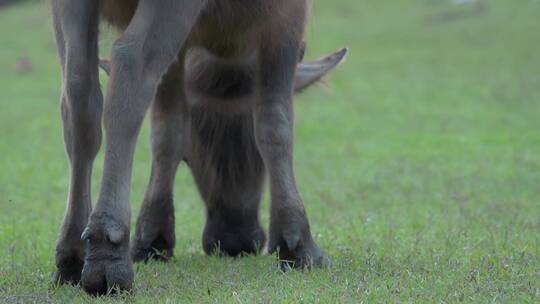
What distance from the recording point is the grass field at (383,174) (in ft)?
16.0

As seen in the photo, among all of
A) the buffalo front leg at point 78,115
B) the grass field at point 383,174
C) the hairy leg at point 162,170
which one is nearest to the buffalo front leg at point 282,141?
the grass field at point 383,174

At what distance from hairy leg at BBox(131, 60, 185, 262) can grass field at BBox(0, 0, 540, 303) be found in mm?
190

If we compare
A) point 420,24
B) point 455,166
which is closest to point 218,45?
point 455,166

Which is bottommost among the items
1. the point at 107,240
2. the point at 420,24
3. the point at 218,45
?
the point at 420,24

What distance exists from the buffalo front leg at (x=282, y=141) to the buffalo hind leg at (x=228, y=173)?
598 millimetres

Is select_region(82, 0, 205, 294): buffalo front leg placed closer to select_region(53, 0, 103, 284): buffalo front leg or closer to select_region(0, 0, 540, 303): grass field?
select_region(0, 0, 540, 303): grass field

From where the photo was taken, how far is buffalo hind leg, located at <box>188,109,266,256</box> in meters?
6.48

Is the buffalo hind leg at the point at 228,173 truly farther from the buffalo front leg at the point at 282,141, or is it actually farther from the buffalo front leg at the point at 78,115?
the buffalo front leg at the point at 78,115

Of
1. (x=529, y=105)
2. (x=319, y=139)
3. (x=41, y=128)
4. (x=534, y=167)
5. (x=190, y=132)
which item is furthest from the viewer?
(x=529, y=105)

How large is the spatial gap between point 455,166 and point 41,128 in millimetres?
7470

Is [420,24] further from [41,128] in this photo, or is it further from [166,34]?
[166,34]

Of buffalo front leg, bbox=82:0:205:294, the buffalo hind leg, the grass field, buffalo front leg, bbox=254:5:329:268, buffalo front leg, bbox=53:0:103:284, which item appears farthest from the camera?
the buffalo hind leg

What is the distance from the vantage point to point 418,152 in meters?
13.9

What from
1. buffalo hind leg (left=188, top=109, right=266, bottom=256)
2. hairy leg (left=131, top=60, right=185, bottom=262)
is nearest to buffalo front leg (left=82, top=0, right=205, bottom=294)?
hairy leg (left=131, top=60, right=185, bottom=262)
